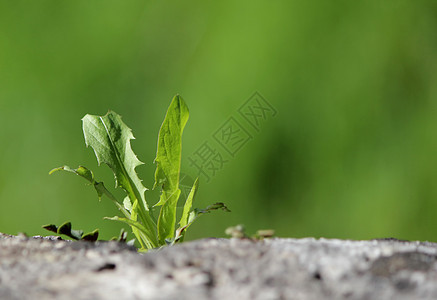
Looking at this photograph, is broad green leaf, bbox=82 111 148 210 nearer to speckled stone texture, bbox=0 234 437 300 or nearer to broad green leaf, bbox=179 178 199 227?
broad green leaf, bbox=179 178 199 227

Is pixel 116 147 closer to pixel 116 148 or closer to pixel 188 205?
pixel 116 148

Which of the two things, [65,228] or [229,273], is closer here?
[229,273]

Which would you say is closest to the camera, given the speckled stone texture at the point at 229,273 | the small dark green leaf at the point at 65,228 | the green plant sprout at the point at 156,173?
the speckled stone texture at the point at 229,273

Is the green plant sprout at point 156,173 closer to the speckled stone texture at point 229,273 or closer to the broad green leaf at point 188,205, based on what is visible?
the broad green leaf at point 188,205

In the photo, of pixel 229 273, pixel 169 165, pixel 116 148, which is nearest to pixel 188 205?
pixel 169 165

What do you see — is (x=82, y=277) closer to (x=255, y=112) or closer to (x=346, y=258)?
(x=346, y=258)

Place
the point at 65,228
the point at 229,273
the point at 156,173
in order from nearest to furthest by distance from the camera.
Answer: the point at 229,273 < the point at 65,228 < the point at 156,173

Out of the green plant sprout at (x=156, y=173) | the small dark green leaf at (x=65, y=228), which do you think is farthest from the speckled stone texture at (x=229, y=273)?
the green plant sprout at (x=156, y=173)
